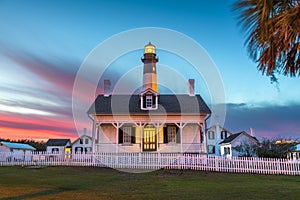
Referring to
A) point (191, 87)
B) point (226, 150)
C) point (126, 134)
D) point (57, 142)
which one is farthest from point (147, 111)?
point (57, 142)

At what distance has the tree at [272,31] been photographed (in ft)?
9.58

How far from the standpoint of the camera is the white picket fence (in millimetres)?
14453

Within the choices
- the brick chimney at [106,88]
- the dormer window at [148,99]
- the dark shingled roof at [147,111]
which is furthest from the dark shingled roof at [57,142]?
the dormer window at [148,99]

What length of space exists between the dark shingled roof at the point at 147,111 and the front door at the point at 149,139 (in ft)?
5.61

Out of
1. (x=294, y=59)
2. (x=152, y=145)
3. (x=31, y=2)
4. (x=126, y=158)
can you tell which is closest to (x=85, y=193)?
(x=294, y=59)

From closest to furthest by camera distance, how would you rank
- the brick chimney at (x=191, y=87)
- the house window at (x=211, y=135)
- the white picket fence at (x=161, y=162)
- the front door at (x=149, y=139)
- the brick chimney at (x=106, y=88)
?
the white picket fence at (x=161, y=162), the front door at (x=149, y=139), the brick chimney at (x=106, y=88), the brick chimney at (x=191, y=87), the house window at (x=211, y=135)

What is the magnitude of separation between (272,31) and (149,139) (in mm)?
18063

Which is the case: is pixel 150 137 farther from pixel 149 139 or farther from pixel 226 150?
pixel 226 150

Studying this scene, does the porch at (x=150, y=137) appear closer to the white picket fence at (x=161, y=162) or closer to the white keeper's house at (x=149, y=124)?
the white keeper's house at (x=149, y=124)

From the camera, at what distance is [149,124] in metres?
20.7

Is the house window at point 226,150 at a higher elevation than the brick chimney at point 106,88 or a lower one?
lower

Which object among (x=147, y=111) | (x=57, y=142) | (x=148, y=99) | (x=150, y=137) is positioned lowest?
(x=57, y=142)

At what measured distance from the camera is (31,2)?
1323 centimetres

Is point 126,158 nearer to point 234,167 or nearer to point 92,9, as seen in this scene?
point 234,167
